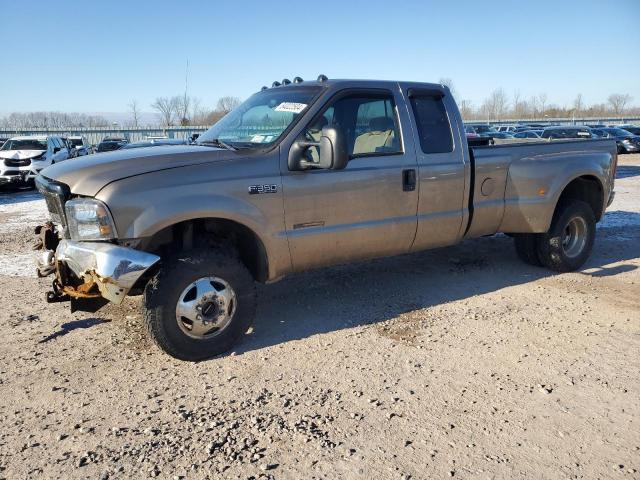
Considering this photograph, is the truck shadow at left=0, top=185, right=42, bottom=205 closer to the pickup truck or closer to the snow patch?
the snow patch

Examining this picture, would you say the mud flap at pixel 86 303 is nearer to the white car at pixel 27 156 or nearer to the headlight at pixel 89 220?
the headlight at pixel 89 220

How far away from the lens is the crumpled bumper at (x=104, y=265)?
11.2 ft

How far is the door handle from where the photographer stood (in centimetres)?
461

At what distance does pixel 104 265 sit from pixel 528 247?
15.7ft

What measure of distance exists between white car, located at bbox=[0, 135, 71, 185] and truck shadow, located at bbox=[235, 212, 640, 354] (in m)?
13.3

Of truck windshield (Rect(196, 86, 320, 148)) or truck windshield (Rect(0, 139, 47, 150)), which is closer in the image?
truck windshield (Rect(196, 86, 320, 148))

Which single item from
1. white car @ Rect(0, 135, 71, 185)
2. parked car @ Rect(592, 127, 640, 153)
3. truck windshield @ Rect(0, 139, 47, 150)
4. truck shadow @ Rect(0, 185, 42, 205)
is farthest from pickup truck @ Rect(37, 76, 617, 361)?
parked car @ Rect(592, 127, 640, 153)

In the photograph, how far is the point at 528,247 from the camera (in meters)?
6.21

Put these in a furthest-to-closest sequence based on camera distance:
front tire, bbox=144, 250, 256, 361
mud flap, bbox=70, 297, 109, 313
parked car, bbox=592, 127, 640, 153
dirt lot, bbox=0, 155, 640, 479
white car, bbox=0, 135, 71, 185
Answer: parked car, bbox=592, 127, 640, 153 < white car, bbox=0, 135, 71, 185 < mud flap, bbox=70, 297, 109, 313 < front tire, bbox=144, 250, 256, 361 < dirt lot, bbox=0, 155, 640, 479

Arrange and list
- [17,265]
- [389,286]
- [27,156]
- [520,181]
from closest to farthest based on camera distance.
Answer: [520,181] < [389,286] < [17,265] < [27,156]

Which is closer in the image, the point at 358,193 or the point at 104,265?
the point at 104,265

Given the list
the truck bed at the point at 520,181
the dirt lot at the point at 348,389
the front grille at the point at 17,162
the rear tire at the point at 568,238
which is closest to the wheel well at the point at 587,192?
the rear tire at the point at 568,238

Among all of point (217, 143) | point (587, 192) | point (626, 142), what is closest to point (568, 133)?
point (626, 142)

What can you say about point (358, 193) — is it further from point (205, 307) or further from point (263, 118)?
point (205, 307)
